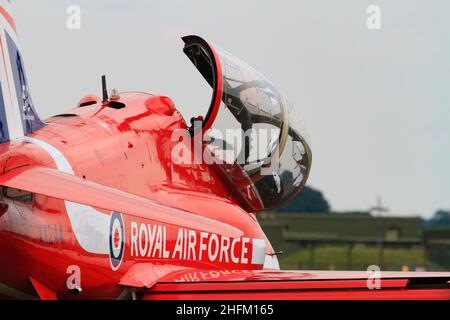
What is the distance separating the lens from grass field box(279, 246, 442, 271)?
46500mm

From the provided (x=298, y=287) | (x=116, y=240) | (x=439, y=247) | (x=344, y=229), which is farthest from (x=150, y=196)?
(x=344, y=229)

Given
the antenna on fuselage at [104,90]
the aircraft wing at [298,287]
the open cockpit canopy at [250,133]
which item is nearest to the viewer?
the aircraft wing at [298,287]

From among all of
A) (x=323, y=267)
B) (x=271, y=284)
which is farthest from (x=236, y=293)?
(x=323, y=267)

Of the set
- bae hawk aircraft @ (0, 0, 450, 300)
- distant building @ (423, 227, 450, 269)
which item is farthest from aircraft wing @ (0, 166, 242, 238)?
distant building @ (423, 227, 450, 269)

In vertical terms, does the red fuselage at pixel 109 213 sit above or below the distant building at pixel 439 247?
above

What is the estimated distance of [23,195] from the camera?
7750mm

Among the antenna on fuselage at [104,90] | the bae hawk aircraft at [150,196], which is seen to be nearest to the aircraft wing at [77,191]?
the bae hawk aircraft at [150,196]

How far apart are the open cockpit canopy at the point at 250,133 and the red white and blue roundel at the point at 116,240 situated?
8.01ft

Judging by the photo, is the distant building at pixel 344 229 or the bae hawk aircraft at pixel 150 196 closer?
the bae hawk aircraft at pixel 150 196

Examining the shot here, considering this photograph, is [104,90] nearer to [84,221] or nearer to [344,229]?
→ [84,221]

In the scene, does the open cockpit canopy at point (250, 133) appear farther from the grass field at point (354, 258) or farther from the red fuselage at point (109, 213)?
the grass field at point (354, 258)

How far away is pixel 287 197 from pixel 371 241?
1592 inches

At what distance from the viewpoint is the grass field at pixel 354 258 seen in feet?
153

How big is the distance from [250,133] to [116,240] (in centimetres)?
313
